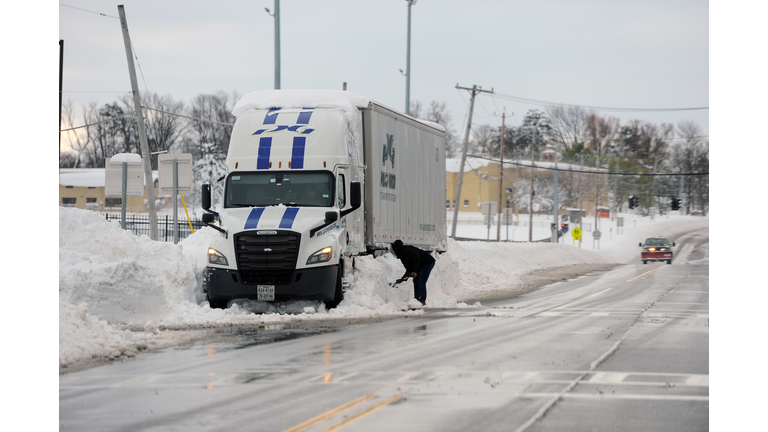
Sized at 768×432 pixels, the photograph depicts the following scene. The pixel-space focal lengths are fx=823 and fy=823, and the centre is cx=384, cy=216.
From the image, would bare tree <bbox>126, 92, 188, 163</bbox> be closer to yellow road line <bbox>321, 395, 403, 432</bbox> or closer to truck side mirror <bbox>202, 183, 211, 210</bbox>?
truck side mirror <bbox>202, 183, 211, 210</bbox>

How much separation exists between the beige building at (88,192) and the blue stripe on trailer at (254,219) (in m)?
65.4

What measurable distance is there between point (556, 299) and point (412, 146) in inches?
214

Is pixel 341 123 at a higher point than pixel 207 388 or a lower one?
higher

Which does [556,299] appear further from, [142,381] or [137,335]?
[142,381]

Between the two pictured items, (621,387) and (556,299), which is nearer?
(621,387)

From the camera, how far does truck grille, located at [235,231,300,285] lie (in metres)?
15.5

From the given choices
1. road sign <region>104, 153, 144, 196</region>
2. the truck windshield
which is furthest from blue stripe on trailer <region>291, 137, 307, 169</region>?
road sign <region>104, 153, 144, 196</region>

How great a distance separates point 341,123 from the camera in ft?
55.3

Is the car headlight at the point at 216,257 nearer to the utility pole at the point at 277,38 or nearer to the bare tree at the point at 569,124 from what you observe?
the utility pole at the point at 277,38

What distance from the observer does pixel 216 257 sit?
15922 millimetres

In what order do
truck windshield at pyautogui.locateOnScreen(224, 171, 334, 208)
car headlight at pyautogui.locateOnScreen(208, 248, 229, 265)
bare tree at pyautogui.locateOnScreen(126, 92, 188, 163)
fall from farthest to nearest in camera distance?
bare tree at pyautogui.locateOnScreen(126, 92, 188, 163)
truck windshield at pyautogui.locateOnScreen(224, 171, 334, 208)
car headlight at pyautogui.locateOnScreen(208, 248, 229, 265)

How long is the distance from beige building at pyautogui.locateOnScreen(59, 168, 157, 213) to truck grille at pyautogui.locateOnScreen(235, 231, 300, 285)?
216ft

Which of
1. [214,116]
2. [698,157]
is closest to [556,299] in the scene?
[698,157]

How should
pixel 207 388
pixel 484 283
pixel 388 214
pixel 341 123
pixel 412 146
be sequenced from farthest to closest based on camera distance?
pixel 484 283 → pixel 412 146 → pixel 388 214 → pixel 341 123 → pixel 207 388
